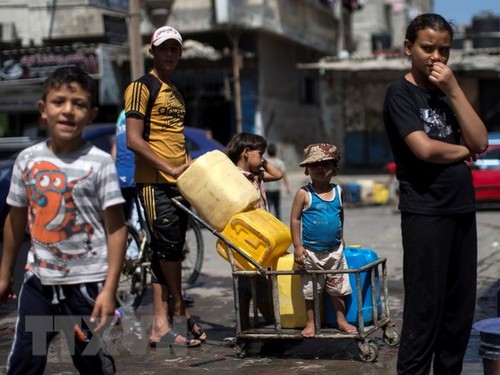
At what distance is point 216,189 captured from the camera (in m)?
5.96

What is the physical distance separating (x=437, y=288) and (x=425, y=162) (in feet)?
1.93

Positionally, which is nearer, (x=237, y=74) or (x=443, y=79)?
(x=443, y=79)

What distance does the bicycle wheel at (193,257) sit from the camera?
8.52 m

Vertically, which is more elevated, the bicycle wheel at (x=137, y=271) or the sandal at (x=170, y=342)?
the bicycle wheel at (x=137, y=271)

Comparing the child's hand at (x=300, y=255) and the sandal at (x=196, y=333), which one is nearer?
the child's hand at (x=300, y=255)

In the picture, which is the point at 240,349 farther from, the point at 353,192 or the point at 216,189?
the point at 353,192

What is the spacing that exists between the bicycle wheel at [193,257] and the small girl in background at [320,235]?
8.34 ft

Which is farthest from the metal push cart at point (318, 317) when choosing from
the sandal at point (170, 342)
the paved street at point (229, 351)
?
the sandal at point (170, 342)

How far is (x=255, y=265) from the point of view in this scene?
18.8 ft

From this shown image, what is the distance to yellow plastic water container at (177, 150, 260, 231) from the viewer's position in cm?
596

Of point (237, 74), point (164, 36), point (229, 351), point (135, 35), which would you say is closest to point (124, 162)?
point (164, 36)

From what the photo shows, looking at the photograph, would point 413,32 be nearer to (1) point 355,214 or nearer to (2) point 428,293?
(2) point 428,293

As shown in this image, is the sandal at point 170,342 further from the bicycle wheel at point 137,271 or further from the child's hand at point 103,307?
the child's hand at point 103,307

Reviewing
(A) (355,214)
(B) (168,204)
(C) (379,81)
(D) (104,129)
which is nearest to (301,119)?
(C) (379,81)
